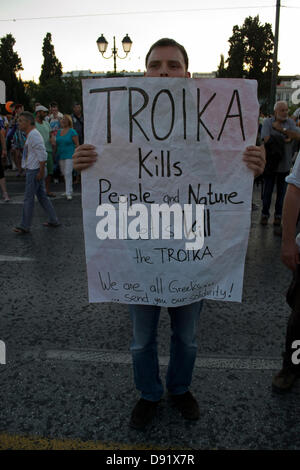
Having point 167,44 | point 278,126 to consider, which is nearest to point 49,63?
point 278,126

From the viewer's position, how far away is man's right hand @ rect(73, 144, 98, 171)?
6.06 ft

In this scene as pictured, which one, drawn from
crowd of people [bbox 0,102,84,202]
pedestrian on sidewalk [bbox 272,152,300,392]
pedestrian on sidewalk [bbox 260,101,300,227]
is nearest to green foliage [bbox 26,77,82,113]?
crowd of people [bbox 0,102,84,202]

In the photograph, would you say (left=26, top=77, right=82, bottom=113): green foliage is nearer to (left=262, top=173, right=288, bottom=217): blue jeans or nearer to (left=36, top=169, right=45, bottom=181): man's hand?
(left=36, top=169, right=45, bottom=181): man's hand

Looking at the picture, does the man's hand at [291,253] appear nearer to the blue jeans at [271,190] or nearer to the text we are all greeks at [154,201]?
the text we are all greeks at [154,201]

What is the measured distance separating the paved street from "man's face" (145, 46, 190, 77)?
67.7 inches

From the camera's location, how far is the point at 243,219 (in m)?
1.94

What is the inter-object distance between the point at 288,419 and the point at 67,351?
1.45 meters

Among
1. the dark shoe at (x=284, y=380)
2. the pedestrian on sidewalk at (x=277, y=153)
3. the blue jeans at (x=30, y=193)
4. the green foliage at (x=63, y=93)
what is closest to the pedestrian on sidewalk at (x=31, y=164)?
the blue jeans at (x=30, y=193)

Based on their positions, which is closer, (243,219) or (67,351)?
(243,219)

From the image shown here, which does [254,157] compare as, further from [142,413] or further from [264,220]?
[264,220]

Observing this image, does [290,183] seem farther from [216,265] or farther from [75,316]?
[75,316]

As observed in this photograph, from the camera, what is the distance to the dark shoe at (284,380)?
2.31m

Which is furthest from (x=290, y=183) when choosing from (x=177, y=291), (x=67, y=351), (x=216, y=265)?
(x=67, y=351)

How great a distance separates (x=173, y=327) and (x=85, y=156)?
964 millimetres
